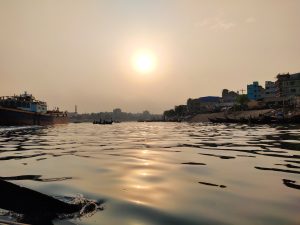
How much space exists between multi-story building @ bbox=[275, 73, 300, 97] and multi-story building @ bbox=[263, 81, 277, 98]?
60.1 feet

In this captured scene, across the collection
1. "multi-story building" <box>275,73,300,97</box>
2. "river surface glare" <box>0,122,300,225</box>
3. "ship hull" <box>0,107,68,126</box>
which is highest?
"multi-story building" <box>275,73,300,97</box>

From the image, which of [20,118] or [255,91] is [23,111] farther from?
[255,91]

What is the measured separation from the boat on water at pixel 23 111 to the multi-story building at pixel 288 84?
8088cm

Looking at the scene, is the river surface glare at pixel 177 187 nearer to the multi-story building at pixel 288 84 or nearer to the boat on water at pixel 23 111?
the boat on water at pixel 23 111

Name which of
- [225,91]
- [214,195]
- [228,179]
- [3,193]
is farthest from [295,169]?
[225,91]

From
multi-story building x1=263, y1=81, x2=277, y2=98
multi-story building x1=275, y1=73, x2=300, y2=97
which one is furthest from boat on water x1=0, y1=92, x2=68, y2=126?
multi-story building x1=263, y1=81, x2=277, y2=98

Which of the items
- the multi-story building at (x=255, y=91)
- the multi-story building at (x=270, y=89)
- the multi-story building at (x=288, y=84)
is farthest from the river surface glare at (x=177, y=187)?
the multi-story building at (x=255, y=91)

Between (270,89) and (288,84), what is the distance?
23.6m

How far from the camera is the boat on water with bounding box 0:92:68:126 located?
58.9 m

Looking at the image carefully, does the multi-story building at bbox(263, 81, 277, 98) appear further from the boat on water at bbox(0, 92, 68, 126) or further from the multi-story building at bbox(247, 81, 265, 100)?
the boat on water at bbox(0, 92, 68, 126)

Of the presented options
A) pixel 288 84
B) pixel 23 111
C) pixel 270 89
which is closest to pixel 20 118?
pixel 23 111

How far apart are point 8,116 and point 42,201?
59884 mm

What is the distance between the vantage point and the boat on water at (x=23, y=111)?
58.9 metres

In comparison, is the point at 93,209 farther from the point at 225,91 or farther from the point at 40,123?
the point at 225,91
